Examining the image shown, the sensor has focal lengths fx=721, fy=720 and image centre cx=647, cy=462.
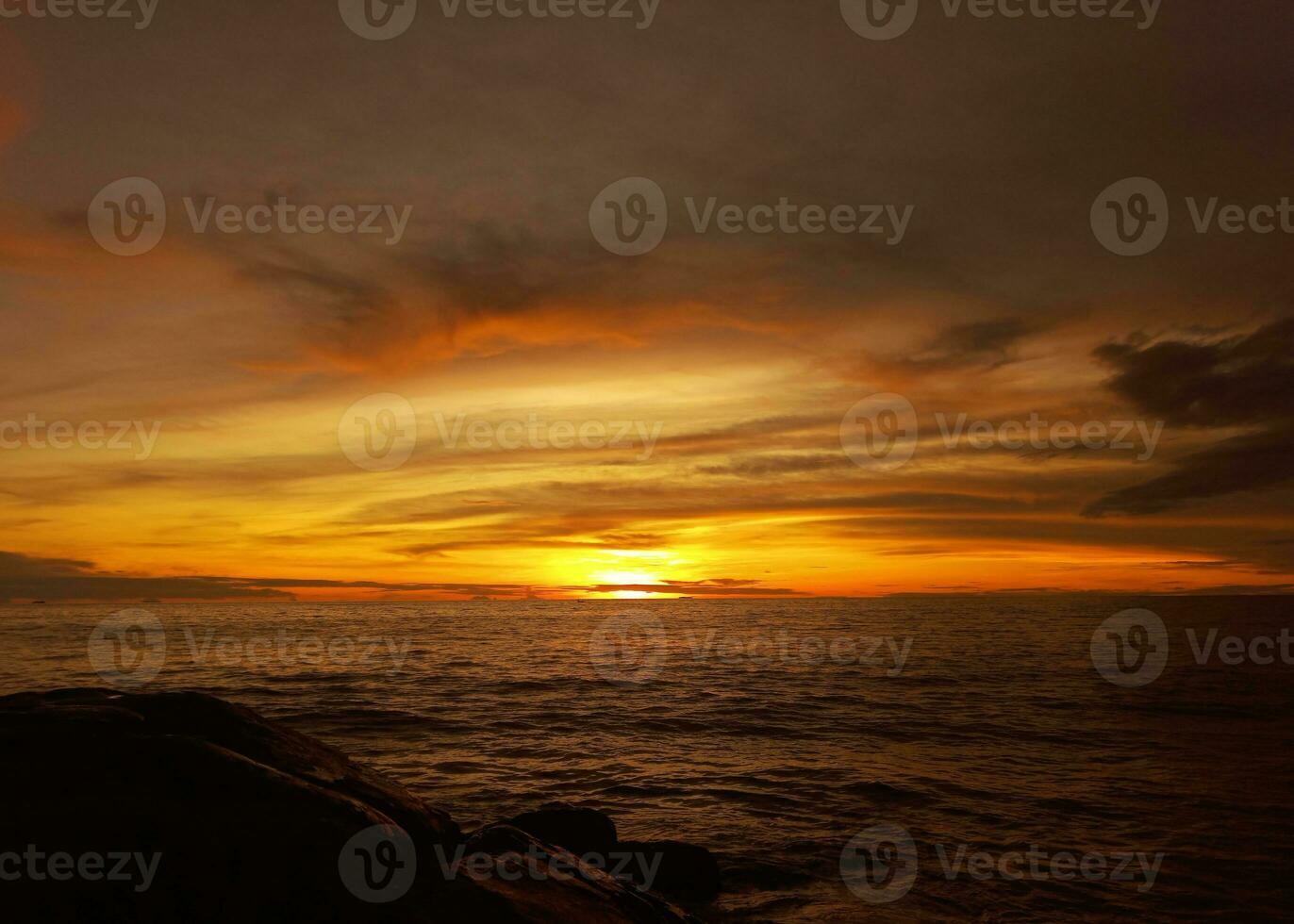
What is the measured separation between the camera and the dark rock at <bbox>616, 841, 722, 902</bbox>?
10891 millimetres

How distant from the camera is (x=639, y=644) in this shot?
3120 inches

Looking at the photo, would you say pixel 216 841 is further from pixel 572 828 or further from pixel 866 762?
pixel 866 762

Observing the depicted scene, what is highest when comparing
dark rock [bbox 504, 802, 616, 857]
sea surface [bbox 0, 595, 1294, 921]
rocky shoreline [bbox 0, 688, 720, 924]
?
rocky shoreline [bbox 0, 688, 720, 924]

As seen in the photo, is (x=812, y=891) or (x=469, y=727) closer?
(x=812, y=891)

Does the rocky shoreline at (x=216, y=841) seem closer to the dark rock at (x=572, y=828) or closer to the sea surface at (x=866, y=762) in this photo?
the dark rock at (x=572, y=828)

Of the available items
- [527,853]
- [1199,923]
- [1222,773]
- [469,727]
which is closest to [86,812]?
[527,853]

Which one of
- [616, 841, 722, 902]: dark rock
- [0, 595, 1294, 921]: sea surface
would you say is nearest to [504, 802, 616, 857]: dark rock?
[616, 841, 722, 902]: dark rock

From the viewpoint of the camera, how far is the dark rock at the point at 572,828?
37.2ft

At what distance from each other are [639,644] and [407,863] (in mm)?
74505

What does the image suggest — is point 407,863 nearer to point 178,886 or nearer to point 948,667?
point 178,886

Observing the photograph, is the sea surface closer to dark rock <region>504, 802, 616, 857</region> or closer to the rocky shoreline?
dark rock <region>504, 802, 616, 857</region>

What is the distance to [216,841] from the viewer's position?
597 cm

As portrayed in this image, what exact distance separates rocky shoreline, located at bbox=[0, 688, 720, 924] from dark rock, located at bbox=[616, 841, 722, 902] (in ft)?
9.75

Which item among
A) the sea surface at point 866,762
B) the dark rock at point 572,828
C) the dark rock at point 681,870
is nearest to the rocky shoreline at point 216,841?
the dark rock at point 681,870
